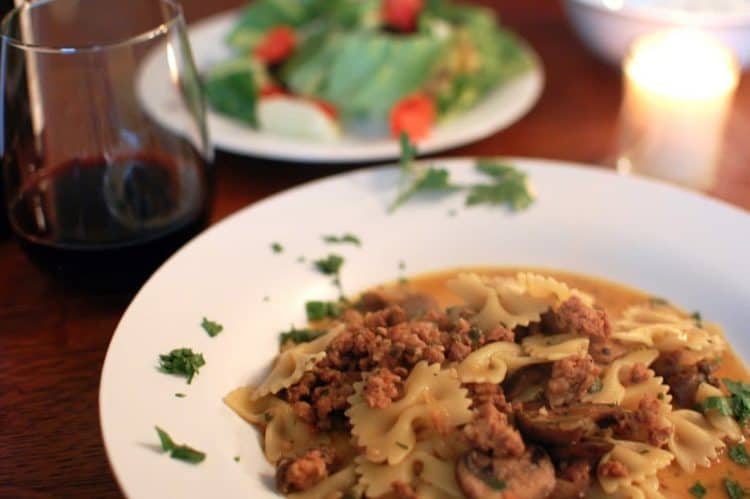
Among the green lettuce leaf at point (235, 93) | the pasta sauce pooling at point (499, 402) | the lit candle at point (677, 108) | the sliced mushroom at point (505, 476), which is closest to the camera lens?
the sliced mushroom at point (505, 476)

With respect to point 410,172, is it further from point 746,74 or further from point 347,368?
point 746,74

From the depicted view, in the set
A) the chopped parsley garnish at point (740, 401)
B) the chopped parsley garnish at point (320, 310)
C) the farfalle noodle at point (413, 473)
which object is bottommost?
the chopped parsley garnish at point (320, 310)

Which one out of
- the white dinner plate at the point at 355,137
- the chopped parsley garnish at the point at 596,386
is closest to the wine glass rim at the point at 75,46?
the white dinner plate at the point at 355,137

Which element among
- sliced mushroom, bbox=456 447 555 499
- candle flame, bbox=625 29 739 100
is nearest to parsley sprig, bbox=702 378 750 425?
sliced mushroom, bbox=456 447 555 499

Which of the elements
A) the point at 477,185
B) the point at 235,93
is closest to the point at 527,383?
the point at 477,185

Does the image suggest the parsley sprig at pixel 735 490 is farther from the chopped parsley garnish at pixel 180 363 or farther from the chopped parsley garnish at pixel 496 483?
the chopped parsley garnish at pixel 180 363

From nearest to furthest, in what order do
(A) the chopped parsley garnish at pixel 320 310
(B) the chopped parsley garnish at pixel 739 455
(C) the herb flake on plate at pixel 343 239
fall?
(B) the chopped parsley garnish at pixel 739 455 < (A) the chopped parsley garnish at pixel 320 310 < (C) the herb flake on plate at pixel 343 239

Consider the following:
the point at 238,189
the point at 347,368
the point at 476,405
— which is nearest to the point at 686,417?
the point at 476,405

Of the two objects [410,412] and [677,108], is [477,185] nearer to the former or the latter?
[677,108]
